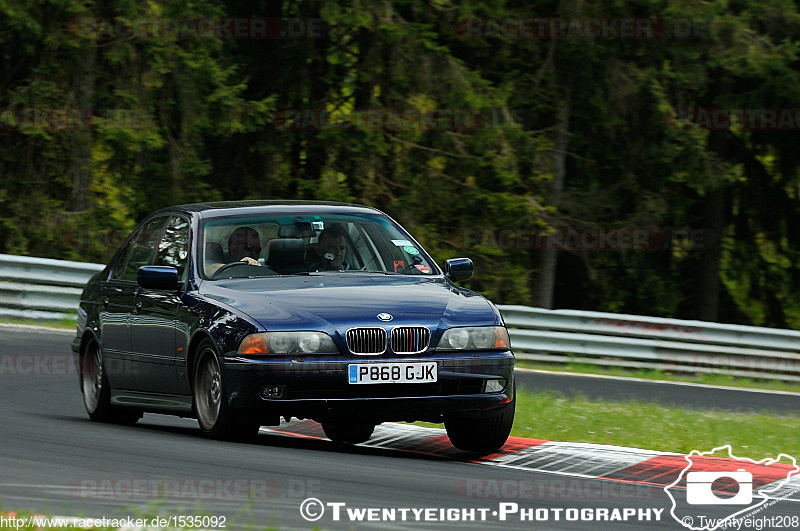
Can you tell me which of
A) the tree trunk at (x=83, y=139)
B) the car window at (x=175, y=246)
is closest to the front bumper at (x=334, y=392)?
the car window at (x=175, y=246)

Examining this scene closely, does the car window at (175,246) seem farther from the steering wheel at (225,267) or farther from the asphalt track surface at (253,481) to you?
the asphalt track surface at (253,481)

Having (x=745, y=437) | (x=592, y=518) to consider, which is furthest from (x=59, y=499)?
(x=745, y=437)

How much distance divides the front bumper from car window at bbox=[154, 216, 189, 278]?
1.45 metres

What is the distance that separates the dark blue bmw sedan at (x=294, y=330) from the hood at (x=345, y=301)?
11 millimetres

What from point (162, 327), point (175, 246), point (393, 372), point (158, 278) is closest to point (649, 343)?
point (175, 246)

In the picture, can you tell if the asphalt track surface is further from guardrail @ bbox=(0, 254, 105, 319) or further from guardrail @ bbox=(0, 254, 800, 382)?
guardrail @ bbox=(0, 254, 800, 382)

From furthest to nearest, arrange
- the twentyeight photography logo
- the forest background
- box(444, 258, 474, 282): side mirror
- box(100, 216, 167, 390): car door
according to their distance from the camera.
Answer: the forest background, box(100, 216, 167, 390): car door, box(444, 258, 474, 282): side mirror, the twentyeight photography logo

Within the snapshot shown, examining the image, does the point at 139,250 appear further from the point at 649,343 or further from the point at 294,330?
the point at 649,343

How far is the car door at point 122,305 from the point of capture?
31.9 feet

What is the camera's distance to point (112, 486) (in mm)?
6480

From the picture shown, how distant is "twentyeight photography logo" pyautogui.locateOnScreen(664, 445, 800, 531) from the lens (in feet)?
21.0

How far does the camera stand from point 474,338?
828cm

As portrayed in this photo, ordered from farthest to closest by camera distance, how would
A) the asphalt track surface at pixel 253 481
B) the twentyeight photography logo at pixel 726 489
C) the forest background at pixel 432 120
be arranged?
the forest background at pixel 432 120
the twentyeight photography logo at pixel 726 489
the asphalt track surface at pixel 253 481

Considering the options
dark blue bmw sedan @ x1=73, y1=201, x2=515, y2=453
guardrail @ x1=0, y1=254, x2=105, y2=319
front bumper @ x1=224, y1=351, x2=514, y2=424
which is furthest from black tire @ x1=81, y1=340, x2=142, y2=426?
guardrail @ x1=0, y1=254, x2=105, y2=319
